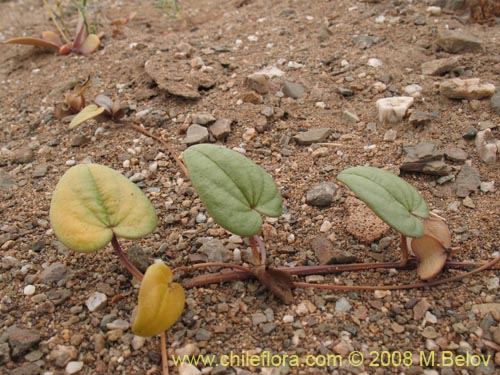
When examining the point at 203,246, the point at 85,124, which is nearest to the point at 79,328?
the point at 203,246

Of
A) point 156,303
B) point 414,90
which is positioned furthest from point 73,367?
point 414,90

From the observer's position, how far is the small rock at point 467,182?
147 centimetres

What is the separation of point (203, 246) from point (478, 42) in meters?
1.40

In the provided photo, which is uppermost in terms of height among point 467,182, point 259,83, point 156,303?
point 156,303

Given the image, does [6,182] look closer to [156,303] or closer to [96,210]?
[96,210]

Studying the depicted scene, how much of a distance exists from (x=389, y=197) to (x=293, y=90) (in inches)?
36.0

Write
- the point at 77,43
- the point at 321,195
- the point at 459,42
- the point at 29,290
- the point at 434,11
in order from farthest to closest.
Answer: the point at 77,43 < the point at 434,11 < the point at 459,42 < the point at 321,195 < the point at 29,290

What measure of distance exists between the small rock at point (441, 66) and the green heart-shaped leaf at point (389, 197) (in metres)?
0.92

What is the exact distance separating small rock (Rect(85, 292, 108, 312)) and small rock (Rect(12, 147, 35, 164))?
79cm

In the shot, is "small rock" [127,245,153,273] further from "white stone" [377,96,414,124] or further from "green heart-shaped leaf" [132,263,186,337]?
"white stone" [377,96,414,124]

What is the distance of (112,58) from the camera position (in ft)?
7.66

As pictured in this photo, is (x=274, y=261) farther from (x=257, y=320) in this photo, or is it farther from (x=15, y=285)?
(x=15, y=285)

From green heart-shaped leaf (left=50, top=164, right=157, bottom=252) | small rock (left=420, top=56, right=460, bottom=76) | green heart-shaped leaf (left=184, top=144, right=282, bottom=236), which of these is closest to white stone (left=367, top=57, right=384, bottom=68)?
small rock (left=420, top=56, right=460, bottom=76)

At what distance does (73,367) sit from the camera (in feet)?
3.51
